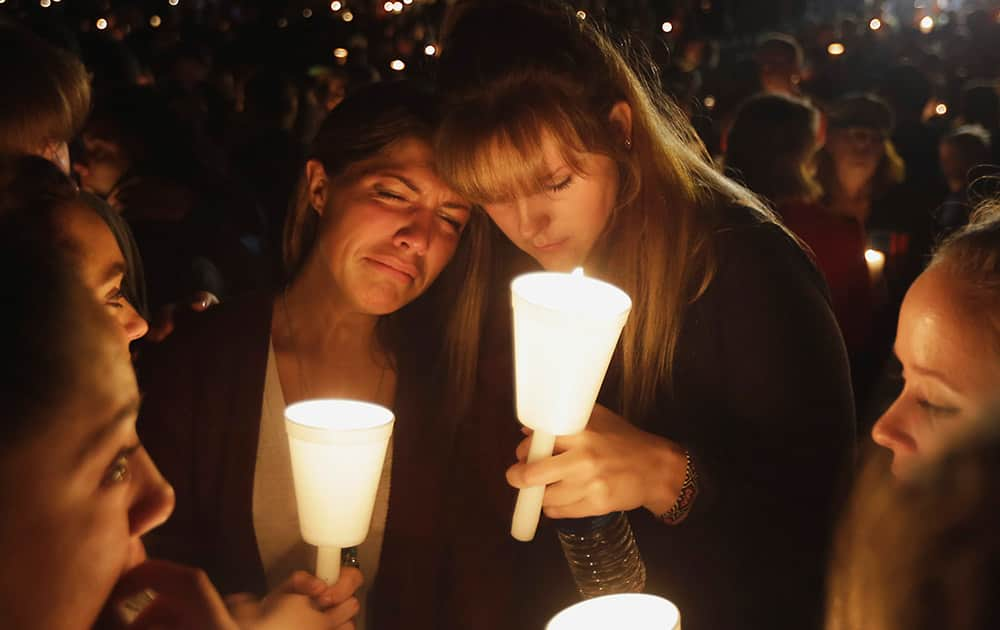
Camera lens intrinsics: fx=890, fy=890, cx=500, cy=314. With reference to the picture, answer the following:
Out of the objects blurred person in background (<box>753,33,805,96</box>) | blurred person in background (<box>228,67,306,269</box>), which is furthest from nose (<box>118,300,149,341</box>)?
blurred person in background (<box>753,33,805,96</box>)

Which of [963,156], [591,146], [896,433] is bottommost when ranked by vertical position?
[896,433]

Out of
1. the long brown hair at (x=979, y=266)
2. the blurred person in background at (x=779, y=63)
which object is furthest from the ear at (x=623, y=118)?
the blurred person in background at (x=779, y=63)

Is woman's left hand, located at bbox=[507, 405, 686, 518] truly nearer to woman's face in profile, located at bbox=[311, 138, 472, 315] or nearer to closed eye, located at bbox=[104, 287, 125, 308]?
woman's face in profile, located at bbox=[311, 138, 472, 315]

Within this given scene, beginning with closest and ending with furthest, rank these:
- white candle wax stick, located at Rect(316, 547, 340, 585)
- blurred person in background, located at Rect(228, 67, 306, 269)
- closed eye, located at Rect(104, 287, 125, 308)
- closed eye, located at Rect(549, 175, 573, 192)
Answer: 1. white candle wax stick, located at Rect(316, 547, 340, 585)
2. closed eye, located at Rect(104, 287, 125, 308)
3. closed eye, located at Rect(549, 175, 573, 192)
4. blurred person in background, located at Rect(228, 67, 306, 269)

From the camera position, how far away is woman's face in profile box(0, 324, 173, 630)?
732 millimetres

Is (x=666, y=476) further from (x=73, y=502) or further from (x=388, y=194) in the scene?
(x=73, y=502)

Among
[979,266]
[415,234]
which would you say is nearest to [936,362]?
[979,266]

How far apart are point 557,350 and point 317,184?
1.22 metres

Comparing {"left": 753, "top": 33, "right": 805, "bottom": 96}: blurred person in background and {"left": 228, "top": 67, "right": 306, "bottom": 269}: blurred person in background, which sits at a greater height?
{"left": 753, "top": 33, "right": 805, "bottom": 96}: blurred person in background

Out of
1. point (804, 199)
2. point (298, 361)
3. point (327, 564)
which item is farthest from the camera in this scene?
point (804, 199)

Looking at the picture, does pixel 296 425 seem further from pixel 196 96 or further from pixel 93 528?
pixel 196 96

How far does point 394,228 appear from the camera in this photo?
6.37 ft

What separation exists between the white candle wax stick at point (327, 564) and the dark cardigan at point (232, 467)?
721mm

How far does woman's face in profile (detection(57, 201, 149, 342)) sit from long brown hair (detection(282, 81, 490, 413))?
1.83 ft
